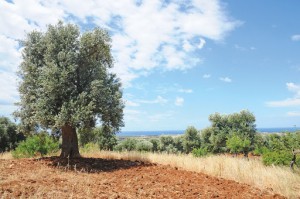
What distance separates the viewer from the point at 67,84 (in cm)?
1370

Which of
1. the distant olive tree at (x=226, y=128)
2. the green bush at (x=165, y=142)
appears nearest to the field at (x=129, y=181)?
the distant olive tree at (x=226, y=128)

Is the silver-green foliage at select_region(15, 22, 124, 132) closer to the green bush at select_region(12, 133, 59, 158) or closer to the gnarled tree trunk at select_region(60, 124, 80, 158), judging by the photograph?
the gnarled tree trunk at select_region(60, 124, 80, 158)

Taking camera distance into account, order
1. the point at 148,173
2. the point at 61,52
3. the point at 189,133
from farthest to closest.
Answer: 1. the point at 189,133
2. the point at 61,52
3. the point at 148,173

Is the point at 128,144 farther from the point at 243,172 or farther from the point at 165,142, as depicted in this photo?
the point at 243,172

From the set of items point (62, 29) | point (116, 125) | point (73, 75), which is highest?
point (62, 29)

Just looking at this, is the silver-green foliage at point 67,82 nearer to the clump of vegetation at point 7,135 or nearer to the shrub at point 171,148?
the clump of vegetation at point 7,135

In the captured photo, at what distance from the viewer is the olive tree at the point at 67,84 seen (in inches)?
518

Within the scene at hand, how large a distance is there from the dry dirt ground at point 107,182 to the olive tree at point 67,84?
1.81 m

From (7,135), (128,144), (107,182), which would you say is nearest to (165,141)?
(128,144)

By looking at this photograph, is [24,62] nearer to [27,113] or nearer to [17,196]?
[27,113]

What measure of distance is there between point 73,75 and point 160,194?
7.17 m

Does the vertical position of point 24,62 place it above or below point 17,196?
above

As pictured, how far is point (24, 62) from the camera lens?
48.5 ft

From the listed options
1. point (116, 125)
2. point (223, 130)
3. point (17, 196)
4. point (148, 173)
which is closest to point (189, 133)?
point (223, 130)
